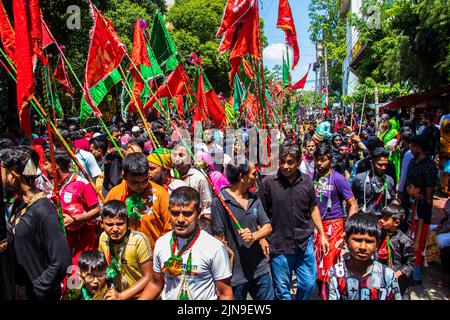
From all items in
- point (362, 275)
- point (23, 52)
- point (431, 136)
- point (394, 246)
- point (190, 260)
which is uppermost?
point (23, 52)

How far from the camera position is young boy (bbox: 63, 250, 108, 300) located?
2.91 m

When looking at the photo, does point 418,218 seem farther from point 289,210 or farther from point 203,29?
point 203,29

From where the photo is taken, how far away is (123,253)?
3.01 metres

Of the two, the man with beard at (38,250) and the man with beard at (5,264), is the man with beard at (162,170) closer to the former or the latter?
the man with beard at (38,250)

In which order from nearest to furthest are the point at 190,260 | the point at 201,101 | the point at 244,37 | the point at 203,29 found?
the point at 190,260 < the point at 244,37 < the point at 201,101 < the point at 203,29

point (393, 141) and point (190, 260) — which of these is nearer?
point (190, 260)

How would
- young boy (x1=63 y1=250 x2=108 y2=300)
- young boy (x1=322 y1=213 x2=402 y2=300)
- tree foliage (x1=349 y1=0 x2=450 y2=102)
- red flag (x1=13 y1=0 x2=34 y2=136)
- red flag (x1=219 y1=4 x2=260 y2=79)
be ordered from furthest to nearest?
tree foliage (x1=349 y1=0 x2=450 y2=102) < red flag (x1=219 y1=4 x2=260 y2=79) < red flag (x1=13 y1=0 x2=34 y2=136) < young boy (x1=63 y1=250 x2=108 y2=300) < young boy (x1=322 y1=213 x2=402 y2=300)

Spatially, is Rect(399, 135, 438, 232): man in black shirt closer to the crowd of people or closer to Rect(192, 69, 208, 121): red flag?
the crowd of people

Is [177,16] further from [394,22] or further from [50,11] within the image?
[394,22]

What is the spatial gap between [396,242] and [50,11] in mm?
15731

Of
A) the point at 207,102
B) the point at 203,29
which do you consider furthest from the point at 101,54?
the point at 203,29

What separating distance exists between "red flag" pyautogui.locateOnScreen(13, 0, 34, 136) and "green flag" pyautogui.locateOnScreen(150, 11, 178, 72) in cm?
427

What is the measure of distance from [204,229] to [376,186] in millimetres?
1985

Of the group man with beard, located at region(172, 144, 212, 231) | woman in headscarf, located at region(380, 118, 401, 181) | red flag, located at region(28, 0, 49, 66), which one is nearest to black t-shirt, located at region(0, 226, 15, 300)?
red flag, located at region(28, 0, 49, 66)
